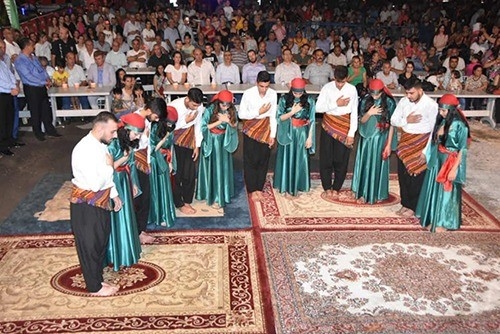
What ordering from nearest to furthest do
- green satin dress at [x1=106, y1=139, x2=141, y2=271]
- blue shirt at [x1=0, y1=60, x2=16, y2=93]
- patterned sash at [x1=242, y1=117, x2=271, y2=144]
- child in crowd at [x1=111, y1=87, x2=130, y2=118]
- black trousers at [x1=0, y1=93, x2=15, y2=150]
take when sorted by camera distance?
1. green satin dress at [x1=106, y1=139, x2=141, y2=271]
2. patterned sash at [x1=242, y1=117, x2=271, y2=144]
3. child in crowd at [x1=111, y1=87, x2=130, y2=118]
4. blue shirt at [x1=0, y1=60, x2=16, y2=93]
5. black trousers at [x1=0, y1=93, x2=15, y2=150]

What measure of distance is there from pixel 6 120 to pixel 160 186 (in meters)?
3.75

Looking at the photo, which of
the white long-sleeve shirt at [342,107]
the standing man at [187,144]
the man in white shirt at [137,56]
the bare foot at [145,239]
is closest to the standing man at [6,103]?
the man in white shirt at [137,56]

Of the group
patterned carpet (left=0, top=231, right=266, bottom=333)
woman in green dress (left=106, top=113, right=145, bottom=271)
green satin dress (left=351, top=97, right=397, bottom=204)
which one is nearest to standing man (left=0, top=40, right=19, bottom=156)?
patterned carpet (left=0, top=231, right=266, bottom=333)

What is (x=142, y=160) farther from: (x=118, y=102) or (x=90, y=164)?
(x=118, y=102)

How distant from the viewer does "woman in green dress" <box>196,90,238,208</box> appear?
18.4 feet

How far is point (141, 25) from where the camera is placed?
41.5 ft

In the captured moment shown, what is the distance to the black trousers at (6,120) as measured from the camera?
24.9 feet

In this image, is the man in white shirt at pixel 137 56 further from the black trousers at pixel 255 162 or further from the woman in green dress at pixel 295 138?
the woman in green dress at pixel 295 138

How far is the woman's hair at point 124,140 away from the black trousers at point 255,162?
1.93m

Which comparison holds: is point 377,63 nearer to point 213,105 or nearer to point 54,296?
point 213,105

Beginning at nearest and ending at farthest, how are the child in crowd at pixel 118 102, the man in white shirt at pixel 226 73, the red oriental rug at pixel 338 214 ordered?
the red oriental rug at pixel 338 214
the child in crowd at pixel 118 102
the man in white shirt at pixel 226 73

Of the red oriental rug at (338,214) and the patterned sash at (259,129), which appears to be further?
the patterned sash at (259,129)

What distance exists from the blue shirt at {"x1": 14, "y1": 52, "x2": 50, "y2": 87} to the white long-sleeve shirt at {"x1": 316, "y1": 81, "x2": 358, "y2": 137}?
175 inches

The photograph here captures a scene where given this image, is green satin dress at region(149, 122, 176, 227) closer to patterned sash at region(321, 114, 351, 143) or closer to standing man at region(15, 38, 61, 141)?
patterned sash at region(321, 114, 351, 143)
